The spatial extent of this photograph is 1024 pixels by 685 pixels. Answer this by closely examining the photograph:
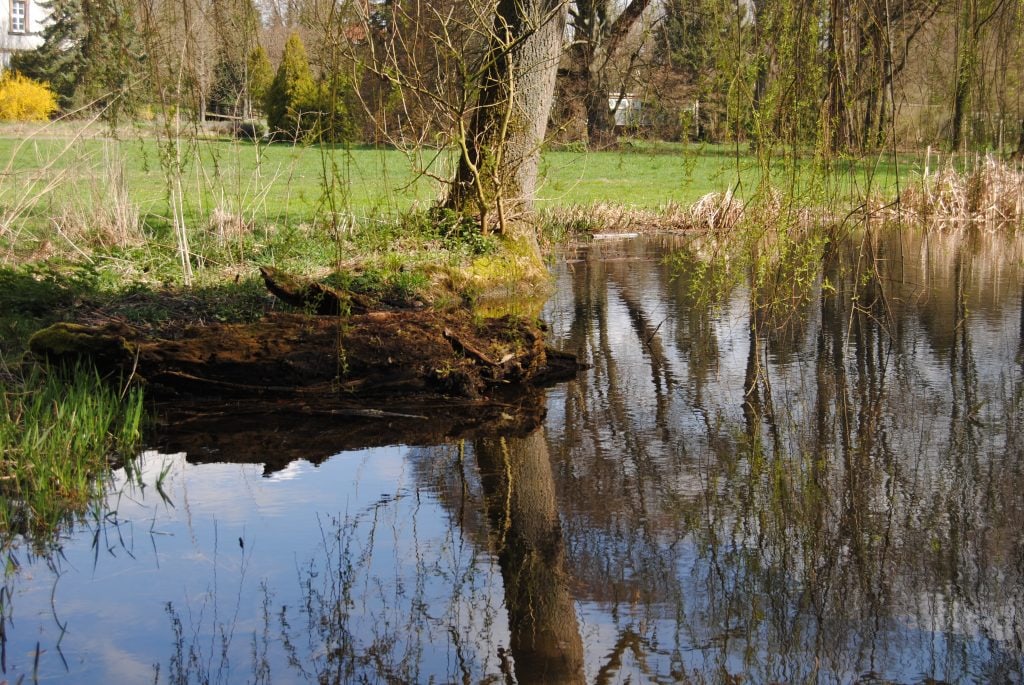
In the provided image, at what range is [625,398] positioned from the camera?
6.87 m

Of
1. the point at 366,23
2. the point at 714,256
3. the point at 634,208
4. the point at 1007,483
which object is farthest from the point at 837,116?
the point at 634,208

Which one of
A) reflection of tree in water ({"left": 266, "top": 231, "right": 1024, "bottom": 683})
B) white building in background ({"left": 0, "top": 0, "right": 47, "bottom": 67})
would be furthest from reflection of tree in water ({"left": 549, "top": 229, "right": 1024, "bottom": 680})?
white building in background ({"left": 0, "top": 0, "right": 47, "bottom": 67})

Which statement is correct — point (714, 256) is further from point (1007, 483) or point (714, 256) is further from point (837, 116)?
point (1007, 483)

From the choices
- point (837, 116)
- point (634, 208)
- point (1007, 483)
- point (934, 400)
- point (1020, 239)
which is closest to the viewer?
point (1007, 483)

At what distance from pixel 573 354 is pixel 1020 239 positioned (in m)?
9.51

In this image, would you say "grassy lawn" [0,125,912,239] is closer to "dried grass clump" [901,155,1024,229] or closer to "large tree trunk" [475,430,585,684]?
"dried grass clump" [901,155,1024,229]

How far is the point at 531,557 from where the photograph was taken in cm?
431

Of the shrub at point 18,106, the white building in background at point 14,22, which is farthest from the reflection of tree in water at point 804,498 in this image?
the shrub at point 18,106

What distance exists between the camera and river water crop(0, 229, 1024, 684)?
348 centimetres

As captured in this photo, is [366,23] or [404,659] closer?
[404,659]

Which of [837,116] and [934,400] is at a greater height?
[837,116]

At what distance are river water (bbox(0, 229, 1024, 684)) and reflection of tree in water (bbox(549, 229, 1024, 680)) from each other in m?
0.02

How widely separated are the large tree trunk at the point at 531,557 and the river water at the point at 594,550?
0.01 metres

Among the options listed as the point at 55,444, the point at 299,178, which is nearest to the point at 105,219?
the point at 299,178
